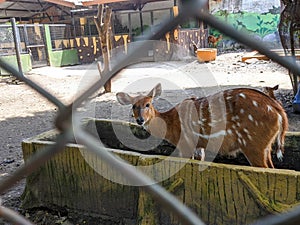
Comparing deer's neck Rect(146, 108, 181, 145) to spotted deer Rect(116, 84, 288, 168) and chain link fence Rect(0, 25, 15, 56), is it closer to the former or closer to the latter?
spotted deer Rect(116, 84, 288, 168)

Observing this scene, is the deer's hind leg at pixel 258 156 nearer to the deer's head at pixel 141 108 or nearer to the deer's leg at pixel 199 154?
the deer's leg at pixel 199 154

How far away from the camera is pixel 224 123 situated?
2.22 m

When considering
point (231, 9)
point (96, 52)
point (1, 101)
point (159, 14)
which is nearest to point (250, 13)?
point (231, 9)

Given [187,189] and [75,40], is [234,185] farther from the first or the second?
[75,40]

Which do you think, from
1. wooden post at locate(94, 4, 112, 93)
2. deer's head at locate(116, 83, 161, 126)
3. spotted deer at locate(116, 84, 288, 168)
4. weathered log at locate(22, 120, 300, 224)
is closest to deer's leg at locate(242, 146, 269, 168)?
spotted deer at locate(116, 84, 288, 168)

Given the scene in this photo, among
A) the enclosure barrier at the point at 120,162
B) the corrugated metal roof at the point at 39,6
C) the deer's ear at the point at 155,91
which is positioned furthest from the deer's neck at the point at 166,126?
the corrugated metal roof at the point at 39,6

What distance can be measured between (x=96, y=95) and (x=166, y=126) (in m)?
1.37

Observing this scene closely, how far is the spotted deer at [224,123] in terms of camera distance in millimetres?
2109

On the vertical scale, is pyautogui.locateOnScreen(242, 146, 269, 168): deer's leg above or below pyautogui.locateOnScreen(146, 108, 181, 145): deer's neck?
below

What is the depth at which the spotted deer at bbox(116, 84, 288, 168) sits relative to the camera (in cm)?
211

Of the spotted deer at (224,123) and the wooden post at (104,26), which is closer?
the spotted deer at (224,123)

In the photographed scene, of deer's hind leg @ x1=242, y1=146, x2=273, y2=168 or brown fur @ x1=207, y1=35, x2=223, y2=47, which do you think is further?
brown fur @ x1=207, y1=35, x2=223, y2=47

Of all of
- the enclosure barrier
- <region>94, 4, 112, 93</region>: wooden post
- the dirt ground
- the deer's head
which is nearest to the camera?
the enclosure barrier

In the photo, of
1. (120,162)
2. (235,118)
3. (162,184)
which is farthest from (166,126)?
(120,162)
